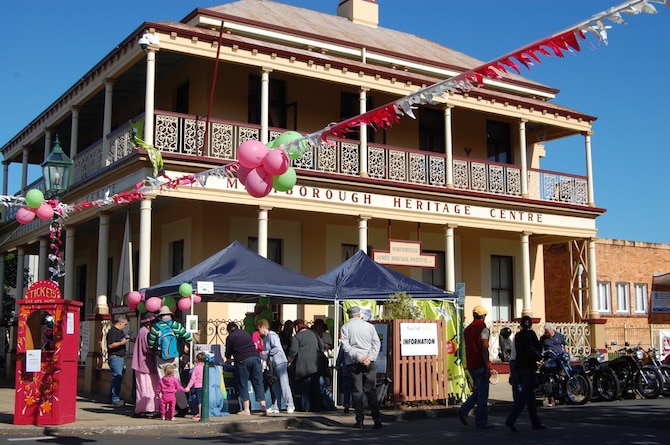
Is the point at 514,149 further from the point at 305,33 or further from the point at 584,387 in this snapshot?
the point at 584,387

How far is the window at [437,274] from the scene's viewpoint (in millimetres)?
23984

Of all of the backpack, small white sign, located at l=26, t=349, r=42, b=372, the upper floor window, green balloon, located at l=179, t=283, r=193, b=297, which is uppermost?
the upper floor window

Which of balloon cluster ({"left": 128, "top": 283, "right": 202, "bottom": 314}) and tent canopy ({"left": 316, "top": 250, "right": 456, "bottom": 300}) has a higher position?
tent canopy ({"left": 316, "top": 250, "right": 456, "bottom": 300})

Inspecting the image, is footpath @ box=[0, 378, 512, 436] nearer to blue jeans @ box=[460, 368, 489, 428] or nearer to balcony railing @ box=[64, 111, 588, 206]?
blue jeans @ box=[460, 368, 489, 428]

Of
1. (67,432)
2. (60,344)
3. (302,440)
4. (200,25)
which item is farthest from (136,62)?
(302,440)

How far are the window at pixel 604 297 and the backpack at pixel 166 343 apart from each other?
64.6 feet

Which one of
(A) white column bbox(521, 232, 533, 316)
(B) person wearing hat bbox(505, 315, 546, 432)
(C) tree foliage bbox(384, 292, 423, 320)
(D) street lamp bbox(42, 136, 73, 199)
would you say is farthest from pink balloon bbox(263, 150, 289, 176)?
(A) white column bbox(521, 232, 533, 316)

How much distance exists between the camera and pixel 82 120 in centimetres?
2558

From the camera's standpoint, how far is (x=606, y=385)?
16359mm

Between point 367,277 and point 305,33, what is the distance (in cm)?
849

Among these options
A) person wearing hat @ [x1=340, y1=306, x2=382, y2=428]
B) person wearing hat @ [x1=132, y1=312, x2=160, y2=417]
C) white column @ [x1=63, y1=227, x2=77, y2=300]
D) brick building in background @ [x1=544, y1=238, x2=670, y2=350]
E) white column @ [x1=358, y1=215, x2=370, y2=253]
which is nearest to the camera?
person wearing hat @ [x1=340, y1=306, x2=382, y2=428]

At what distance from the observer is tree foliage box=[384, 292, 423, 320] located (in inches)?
579

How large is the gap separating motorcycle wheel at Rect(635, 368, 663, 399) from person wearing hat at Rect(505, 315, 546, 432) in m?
5.61

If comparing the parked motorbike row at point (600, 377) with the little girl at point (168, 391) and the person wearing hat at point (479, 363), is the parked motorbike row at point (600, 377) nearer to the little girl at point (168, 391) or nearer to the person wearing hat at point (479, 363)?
the person wearing hat at point (479, 363)
